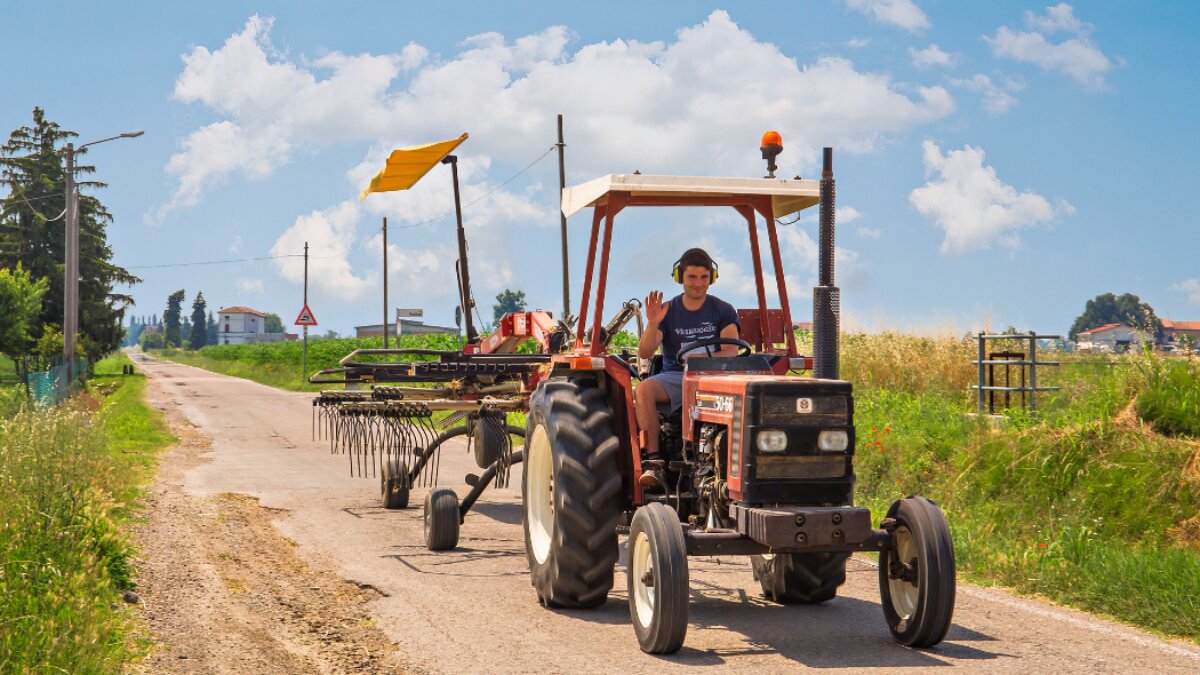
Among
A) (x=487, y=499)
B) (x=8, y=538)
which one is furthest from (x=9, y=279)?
(x=8, y=538)

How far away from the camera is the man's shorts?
7023 millimetres

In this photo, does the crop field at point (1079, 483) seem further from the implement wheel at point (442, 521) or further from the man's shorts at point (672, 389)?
the implement wheel at point (442, 521)

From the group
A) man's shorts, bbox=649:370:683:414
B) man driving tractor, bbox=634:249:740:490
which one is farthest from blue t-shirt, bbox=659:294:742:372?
man's shorts, bbox=649:370:683:414

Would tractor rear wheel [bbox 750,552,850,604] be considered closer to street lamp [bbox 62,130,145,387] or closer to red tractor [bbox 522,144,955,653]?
red tractor [bbox 522,144,955,653]

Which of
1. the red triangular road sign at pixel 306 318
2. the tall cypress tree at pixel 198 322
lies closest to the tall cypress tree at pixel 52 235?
the red triangular road sign at pixel 306 318

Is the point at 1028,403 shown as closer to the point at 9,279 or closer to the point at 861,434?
the point at 861,434

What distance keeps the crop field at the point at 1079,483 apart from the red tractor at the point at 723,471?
172 centimetres

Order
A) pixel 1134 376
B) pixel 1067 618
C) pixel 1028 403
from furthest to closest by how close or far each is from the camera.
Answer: pixel 1028 403
pixel 1134 376
pixel 1067 618

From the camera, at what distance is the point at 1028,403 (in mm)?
15234

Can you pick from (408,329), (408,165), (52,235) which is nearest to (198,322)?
(408,329)

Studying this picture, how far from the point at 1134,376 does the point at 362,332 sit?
134 m

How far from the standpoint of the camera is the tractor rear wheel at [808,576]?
7191 mm

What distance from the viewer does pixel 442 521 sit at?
9.31 m

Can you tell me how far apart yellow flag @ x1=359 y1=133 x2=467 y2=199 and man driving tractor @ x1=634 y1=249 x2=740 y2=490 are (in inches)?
221
